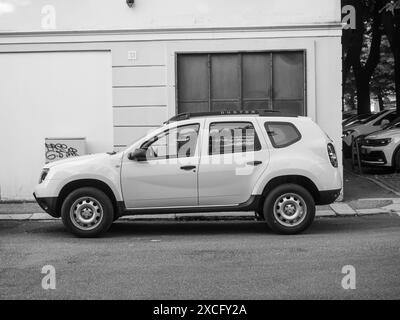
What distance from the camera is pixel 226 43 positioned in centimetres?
1402

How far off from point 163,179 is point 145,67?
15.5 feet

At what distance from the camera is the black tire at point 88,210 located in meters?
9.88

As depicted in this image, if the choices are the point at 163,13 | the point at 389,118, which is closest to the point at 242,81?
the point at 163,13

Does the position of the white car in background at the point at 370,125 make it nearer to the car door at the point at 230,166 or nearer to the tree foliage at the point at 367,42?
the tree foliage at the point at 367,42

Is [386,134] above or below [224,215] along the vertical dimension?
above

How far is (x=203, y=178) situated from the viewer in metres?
9.91

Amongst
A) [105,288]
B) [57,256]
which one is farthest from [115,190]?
[105,288]

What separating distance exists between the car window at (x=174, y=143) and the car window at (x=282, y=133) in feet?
3.48

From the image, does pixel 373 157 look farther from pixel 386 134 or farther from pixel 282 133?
pixel 282 133

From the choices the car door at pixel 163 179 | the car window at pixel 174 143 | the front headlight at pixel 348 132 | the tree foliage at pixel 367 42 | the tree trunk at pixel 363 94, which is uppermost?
the tree foliage at pixel 367 42

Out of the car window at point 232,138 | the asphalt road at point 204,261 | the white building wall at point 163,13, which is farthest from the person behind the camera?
the white building wall at point 163,13

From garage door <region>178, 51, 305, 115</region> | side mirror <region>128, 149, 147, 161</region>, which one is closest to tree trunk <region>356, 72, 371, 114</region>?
garage door <region>178, 51, 305, 115</region>

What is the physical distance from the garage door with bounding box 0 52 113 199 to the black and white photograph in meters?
0.03

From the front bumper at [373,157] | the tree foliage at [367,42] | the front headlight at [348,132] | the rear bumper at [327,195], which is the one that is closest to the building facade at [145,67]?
the tree foliage at [367,42]
